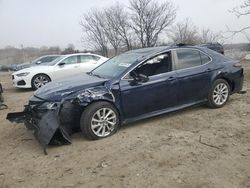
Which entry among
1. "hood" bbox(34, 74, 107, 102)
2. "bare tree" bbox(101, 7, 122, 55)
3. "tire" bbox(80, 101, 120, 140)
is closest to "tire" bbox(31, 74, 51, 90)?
"hood" bbox(34, 74, 107, 102)

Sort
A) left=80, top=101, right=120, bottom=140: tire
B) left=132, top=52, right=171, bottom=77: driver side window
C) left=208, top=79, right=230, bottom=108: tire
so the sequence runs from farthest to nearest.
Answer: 1. left=208, top=79, right=230, bottom=108: tire
2. left=132, top=52, right=171, bottom=77: driver side window
3. left=80, top=101, right=120, bottom=140: tire

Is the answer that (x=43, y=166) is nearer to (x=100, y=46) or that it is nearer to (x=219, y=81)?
(x=219, y=81)

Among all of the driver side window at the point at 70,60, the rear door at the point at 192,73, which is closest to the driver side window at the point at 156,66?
the rear door at the point at 192,73

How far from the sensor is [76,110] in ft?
16.4

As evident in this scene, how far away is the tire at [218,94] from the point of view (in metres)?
6.41

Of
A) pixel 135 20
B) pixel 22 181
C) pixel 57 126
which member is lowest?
pixel 22 181

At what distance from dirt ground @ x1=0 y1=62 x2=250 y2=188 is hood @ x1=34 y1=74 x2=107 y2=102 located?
0.78 metres

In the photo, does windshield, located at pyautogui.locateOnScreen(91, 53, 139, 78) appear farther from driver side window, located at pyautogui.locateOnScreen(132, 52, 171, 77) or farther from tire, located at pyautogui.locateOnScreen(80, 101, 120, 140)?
tire, located at pyautogui.locateOnScreen(80, 101, 120, 140)

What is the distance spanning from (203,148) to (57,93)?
2520 millimetres

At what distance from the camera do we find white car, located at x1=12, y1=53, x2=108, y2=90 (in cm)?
1122

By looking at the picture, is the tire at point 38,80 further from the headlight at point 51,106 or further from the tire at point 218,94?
the tire at point 218,94

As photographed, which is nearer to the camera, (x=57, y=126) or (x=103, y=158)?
(x=103, y=158)

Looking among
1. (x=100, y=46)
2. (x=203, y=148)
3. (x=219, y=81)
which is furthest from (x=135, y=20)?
(x=203, y=148)

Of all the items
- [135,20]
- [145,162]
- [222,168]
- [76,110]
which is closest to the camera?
[222,168]
